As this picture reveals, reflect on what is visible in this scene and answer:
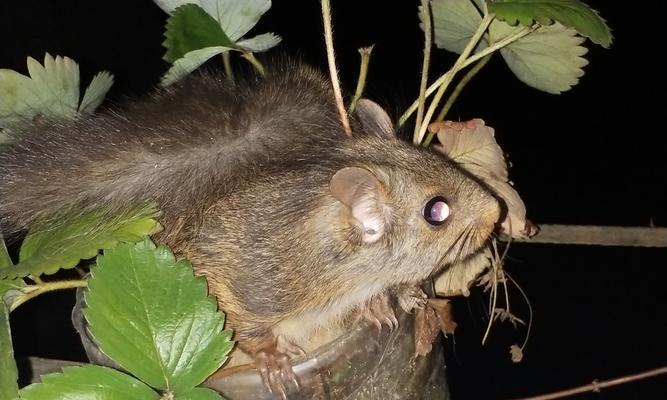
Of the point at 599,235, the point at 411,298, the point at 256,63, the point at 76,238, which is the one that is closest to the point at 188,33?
the point at 256,63

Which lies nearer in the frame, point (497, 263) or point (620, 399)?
point (497, 263)

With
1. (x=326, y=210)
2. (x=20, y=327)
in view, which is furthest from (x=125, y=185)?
(x=20, y=327)

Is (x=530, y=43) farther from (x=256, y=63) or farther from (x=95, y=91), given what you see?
(x=95, y=91)

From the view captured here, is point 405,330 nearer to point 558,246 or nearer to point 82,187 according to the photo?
point 82,187

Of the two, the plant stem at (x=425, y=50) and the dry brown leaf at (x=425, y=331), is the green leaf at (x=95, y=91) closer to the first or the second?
the plant stem at (x=425, y=50)

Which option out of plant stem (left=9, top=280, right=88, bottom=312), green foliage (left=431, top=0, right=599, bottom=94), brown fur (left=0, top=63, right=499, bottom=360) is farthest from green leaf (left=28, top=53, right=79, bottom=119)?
green foliage (left=431, top=0, right=599, bottom=94)

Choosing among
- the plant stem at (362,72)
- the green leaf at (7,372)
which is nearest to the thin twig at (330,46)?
the plant stem at (362,72)
